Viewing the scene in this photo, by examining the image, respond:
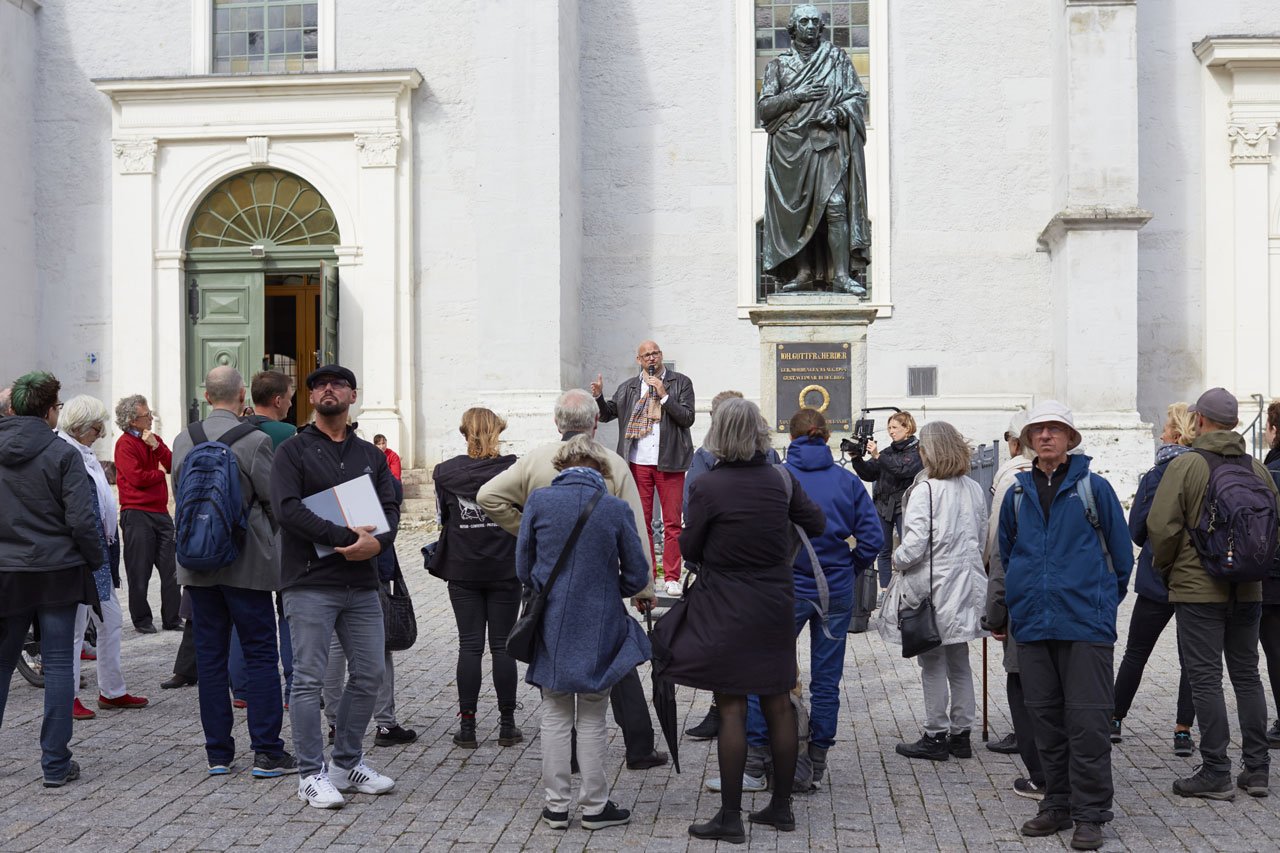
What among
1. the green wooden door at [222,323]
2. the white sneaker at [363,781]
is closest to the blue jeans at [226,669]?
the white sneaker at [363,781]

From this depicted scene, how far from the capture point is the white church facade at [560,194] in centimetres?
1792

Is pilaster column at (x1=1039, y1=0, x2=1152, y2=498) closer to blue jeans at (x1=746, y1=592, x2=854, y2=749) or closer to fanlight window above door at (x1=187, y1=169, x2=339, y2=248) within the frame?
fanlight window above door at (x1=187, y1=169, x2=339, y2=248)

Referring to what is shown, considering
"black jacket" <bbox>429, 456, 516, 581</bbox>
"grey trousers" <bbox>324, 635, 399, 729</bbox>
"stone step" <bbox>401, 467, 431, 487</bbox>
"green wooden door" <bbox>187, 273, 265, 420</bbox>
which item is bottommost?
"grey trousers" <bbox>324, 635, 399, 729</bbox>

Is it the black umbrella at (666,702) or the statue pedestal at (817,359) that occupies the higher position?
the statue pedestal at (817,359)

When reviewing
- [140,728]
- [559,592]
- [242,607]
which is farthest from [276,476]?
[140,728]

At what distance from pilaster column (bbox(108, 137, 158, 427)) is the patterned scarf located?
35.7 feet

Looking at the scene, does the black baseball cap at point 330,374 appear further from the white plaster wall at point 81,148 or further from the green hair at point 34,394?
the white plaster wall at point 81,148

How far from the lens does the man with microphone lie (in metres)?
10.2

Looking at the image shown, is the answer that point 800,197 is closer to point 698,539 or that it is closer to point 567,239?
point 698,539

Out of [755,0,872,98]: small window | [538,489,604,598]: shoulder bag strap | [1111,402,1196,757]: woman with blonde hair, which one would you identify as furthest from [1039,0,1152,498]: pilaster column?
[538,489,604,598]: shoulder bag strap

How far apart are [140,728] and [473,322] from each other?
12371mm

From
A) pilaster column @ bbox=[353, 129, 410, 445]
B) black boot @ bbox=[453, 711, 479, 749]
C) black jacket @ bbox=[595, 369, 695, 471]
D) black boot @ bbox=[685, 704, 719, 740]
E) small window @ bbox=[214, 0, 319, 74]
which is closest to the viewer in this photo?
black boot @ bbox=[453, 711, 479, 749]

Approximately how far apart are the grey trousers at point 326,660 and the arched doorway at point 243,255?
14006 mm

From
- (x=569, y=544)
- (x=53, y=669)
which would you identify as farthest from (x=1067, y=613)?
(x=53, y=669)
